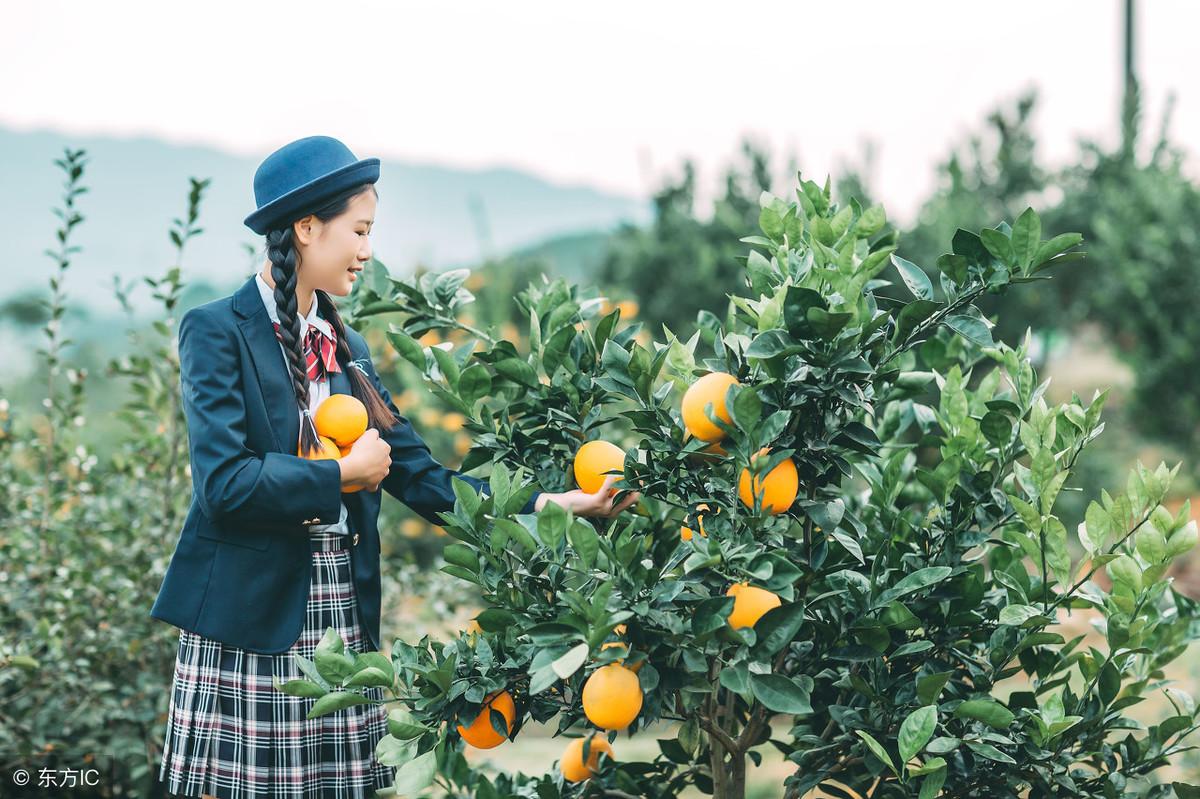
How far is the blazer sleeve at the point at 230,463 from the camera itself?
1686 millimetres

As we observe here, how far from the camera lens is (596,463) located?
68.6 inches

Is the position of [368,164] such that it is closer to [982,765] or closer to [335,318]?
[335,318]

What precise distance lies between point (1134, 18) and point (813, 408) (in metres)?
8.63

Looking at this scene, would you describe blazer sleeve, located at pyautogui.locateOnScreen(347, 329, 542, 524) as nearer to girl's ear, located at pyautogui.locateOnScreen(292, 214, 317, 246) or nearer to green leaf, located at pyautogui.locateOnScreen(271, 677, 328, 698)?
girl's ear, located at pyautogui.locateOnScreen(292, 214, 317, 246)

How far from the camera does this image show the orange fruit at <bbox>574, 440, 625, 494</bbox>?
5.70ft

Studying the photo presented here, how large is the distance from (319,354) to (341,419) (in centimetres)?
18

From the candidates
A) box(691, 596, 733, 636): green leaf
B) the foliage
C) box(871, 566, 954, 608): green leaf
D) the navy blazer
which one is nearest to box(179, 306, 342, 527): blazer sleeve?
the navy blazer

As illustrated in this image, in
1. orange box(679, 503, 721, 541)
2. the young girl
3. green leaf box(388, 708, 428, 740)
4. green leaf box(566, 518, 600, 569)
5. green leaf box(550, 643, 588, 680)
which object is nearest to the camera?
green leaf box(550, 643, 588, 680)

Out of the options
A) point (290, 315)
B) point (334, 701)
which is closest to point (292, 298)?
point (290, 315)

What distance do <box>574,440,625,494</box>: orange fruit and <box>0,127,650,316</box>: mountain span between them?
0.84 metres

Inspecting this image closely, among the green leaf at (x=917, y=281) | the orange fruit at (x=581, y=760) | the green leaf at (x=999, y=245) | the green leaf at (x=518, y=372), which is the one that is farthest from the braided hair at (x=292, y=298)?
the green leaf at (x=999, y=245)

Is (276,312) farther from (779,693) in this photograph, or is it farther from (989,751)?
(989,751)

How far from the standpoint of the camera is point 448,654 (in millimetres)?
1612

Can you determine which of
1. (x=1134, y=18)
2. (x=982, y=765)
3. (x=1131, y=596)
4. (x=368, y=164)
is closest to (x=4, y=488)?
(x=368, y=164)
